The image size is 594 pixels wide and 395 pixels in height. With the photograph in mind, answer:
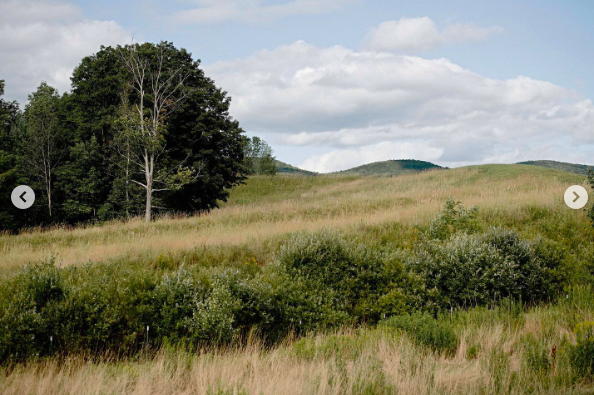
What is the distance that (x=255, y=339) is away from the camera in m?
9.49

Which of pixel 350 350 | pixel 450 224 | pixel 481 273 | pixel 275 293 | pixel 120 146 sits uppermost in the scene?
pixel 120 146

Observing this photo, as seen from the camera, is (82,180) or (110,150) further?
(110,150)

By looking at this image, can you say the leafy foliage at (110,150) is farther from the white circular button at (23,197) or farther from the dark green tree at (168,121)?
the white circular button at (23,197)

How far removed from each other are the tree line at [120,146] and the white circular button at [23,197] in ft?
1.94

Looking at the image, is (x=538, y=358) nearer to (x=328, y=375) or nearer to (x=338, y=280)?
(x=328, y=375)

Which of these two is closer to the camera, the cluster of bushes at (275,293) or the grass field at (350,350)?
the grass field at (350,350)

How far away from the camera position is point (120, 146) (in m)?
29.0

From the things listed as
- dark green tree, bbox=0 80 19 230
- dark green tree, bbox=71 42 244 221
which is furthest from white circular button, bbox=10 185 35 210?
dark green tree, bbox=71 42 244 221

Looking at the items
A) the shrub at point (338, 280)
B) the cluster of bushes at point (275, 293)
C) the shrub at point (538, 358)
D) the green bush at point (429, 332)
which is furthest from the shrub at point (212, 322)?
the shrub at point (538, 358)

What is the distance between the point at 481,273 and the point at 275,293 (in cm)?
608

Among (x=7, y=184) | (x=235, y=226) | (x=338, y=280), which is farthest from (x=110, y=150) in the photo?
(x=338, y=280)

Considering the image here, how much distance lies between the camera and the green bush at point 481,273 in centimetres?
1154

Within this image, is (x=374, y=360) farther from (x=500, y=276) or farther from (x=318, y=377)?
(x=500, y=276)

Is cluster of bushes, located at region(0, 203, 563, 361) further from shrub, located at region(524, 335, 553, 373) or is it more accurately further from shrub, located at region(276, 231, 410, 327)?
shrub, located at region(524, 335, 553, 373)
